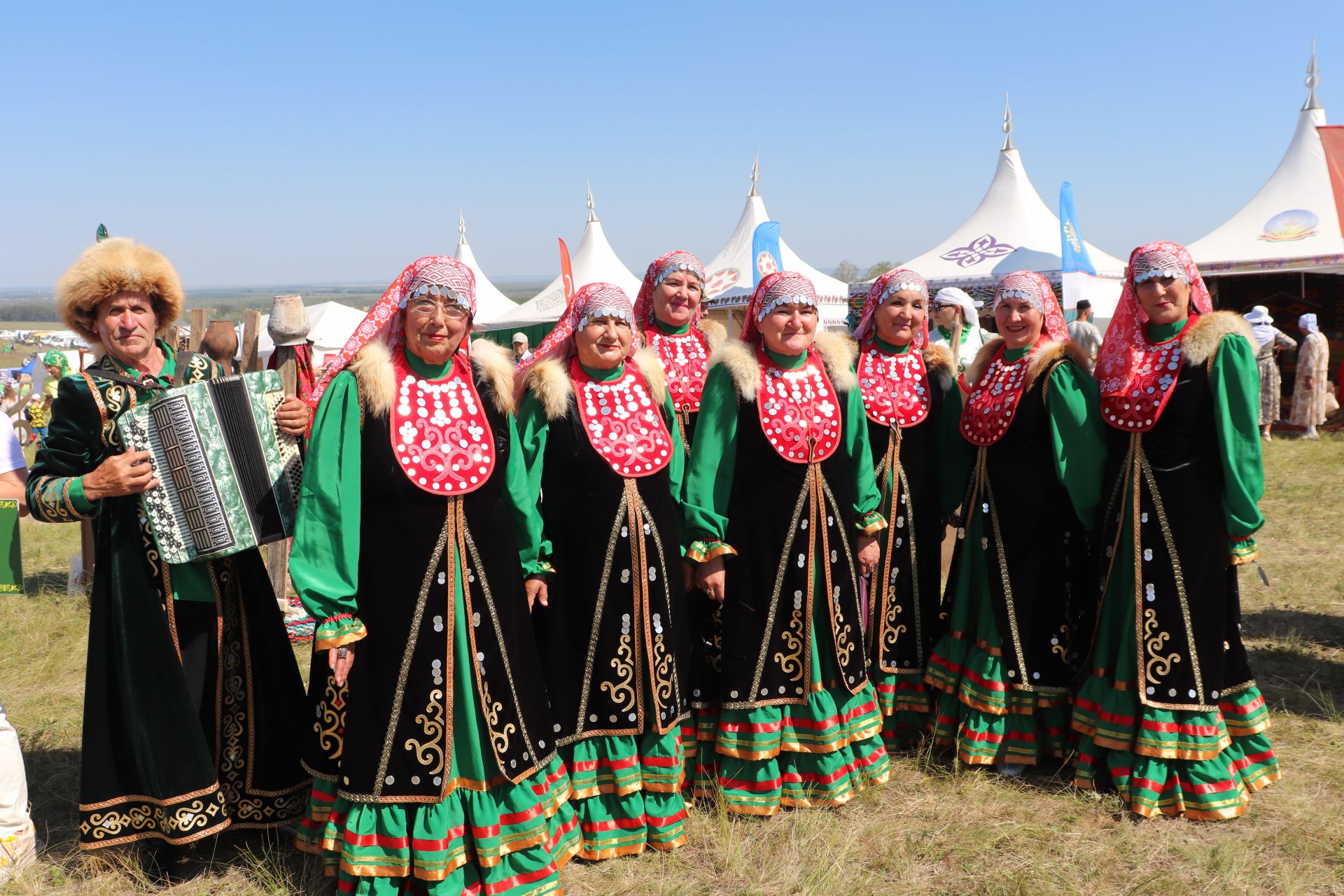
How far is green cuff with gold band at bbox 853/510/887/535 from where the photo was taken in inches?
138

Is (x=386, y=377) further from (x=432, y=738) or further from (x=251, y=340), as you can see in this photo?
(x=251, y=340)

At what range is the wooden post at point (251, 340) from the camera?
20.3ft

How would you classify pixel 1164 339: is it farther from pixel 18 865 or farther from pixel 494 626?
pixel 18 865

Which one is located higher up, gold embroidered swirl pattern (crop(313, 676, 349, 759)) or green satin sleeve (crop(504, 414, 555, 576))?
green satin sleeve (crop(504, 414, 555, 576))

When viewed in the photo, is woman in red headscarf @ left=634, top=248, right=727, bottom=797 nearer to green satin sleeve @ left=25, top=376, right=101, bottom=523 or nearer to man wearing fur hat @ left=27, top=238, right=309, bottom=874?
man wearing fur hat @ left=27, top=238, right=309, bottom=874

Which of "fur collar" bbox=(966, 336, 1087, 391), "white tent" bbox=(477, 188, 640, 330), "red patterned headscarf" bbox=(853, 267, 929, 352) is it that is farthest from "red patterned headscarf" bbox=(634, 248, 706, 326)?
"white tent" bbox=(477, 188, 640, 330)

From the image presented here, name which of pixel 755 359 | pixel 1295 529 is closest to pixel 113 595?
pixel 755 359

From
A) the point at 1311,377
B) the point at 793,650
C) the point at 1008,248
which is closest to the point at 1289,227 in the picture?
the point at 1311,377

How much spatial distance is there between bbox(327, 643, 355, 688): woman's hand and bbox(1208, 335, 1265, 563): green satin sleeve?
9.32 feet

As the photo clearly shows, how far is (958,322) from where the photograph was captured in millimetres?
6980

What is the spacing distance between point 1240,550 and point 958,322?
3.95m

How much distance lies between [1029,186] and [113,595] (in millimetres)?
15285

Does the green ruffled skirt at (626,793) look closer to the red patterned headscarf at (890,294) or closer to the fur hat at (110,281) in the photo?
the red patterned headscarf at (890,294)

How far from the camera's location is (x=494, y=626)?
8.96 feet
